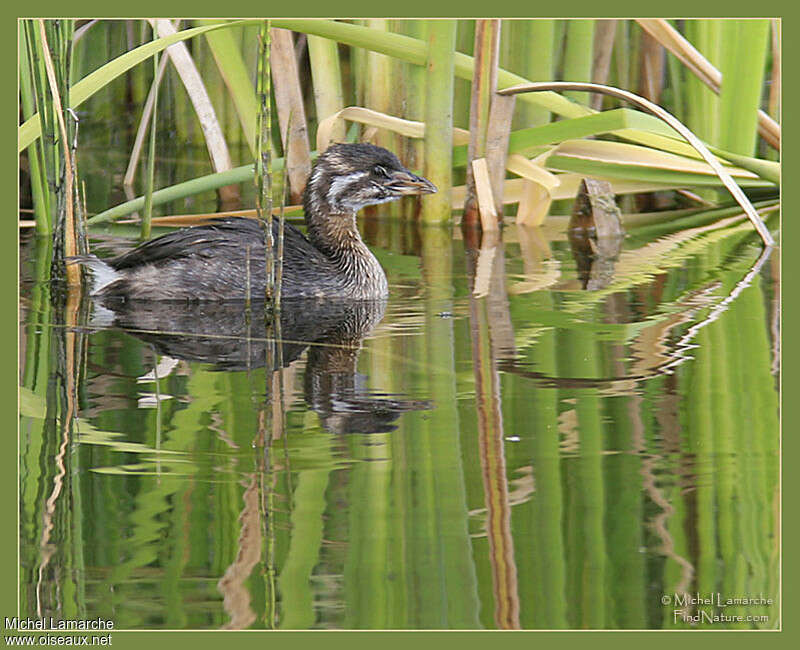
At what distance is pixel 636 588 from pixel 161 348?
94.3 inches

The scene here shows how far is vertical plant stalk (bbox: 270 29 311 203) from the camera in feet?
22.6

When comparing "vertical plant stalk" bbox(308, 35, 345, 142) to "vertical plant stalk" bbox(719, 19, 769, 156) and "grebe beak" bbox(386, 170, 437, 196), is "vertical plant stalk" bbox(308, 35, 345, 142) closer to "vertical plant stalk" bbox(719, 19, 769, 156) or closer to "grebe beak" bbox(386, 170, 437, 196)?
"grebe beak" bbox(386, 170, 437, 196)

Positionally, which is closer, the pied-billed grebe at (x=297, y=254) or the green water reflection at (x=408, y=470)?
the green water reflection at (x=408, y=470)

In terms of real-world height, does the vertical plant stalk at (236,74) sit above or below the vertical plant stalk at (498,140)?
above

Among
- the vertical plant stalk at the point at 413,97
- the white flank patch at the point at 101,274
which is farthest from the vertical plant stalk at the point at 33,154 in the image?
the vertical plant stalk at the point at 413,97

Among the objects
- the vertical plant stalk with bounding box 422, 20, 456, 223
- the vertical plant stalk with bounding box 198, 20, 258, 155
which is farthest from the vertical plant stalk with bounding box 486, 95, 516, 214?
the vertical plant stalk with bounding box 198, 20, 258, 155

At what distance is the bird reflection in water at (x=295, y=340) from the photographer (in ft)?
14.0

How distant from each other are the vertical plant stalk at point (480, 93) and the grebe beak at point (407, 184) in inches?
36.1

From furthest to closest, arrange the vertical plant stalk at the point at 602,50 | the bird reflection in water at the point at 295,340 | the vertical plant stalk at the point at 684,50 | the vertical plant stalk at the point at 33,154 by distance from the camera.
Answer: the vertical plant stalk at the point at 602,50, the vertical plant stalk at the point at 684,50, the vertical plant stalk at the point at 33,154, the bird reflection in water at the point at 295,340

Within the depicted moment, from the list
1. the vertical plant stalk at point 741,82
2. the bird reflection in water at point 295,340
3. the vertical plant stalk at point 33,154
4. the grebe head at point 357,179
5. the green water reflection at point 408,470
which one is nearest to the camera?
the green water reflection at point 408,470

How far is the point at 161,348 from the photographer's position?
5.02 meters

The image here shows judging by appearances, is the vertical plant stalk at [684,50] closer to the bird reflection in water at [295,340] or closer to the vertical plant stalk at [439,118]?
the vertical plant stalk at [439,118]

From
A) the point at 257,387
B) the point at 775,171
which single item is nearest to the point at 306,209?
the point at 257,387

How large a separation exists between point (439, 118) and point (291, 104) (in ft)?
2.53
